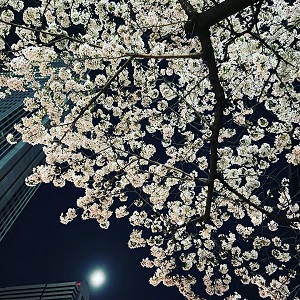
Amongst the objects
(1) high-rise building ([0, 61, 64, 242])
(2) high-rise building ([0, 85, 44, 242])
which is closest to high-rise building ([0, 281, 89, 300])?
(2) high-rise building ([0, 85, 44, 242])

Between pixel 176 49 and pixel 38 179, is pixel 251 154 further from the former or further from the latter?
pixel 38 179

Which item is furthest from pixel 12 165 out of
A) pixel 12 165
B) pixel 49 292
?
pixel 49 292

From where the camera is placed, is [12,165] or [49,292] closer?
[12,165]

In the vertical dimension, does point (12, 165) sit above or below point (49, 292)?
above

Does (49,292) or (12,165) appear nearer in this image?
(12,165)

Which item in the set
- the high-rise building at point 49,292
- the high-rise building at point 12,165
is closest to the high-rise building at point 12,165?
the high-rise building at point 12,165

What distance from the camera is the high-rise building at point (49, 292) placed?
241 feet

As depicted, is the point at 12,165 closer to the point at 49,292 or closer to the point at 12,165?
the point at 12,165

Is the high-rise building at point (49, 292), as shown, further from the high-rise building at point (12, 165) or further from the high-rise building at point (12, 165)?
the high-rise building at point (12, 165)

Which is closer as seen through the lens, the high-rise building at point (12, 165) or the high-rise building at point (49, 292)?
the high-rise building at point (12, 165)

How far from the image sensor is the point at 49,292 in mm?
76438

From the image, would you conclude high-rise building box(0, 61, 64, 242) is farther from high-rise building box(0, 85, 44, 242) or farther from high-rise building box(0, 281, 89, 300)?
high-rise building box(0, 281, 89, 300)

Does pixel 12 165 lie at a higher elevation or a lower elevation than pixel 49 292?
higher

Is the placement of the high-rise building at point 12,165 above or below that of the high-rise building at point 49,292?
above
